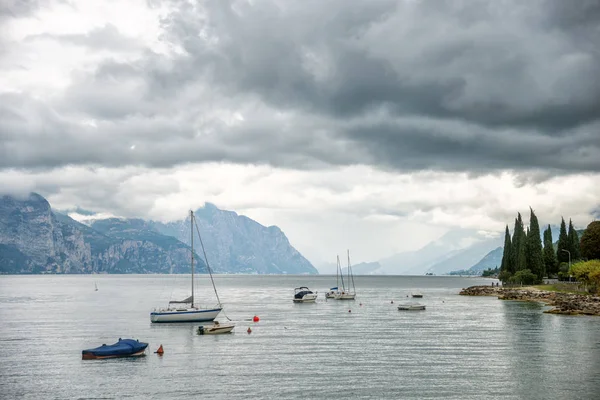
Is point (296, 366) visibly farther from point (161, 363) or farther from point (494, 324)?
point (494, 324)

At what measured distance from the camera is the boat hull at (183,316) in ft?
397

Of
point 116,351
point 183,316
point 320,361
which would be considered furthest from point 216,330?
point 320,361

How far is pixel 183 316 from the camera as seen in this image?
123 metres

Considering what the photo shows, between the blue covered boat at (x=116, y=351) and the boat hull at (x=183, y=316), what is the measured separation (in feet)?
149

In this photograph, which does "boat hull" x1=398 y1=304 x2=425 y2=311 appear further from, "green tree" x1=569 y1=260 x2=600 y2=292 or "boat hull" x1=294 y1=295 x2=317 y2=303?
"green tree" x1=569 y1=260 x2=600 y2=292

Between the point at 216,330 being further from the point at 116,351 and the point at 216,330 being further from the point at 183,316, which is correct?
the point at 116,351

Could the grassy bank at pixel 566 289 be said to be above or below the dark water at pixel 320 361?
above

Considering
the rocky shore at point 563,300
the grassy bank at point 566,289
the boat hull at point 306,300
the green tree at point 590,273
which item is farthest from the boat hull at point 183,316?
the grassy bank at point 566,289

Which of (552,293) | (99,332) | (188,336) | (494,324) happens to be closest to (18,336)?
(99,332)

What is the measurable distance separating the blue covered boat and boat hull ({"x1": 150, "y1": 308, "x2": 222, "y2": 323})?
45.5m

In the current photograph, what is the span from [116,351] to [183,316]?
4821cm

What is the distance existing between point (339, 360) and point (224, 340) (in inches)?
1070

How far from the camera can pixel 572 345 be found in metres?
81.1

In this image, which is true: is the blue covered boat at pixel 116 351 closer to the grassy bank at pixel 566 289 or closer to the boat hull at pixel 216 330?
the boat hull at pixel 216 330
